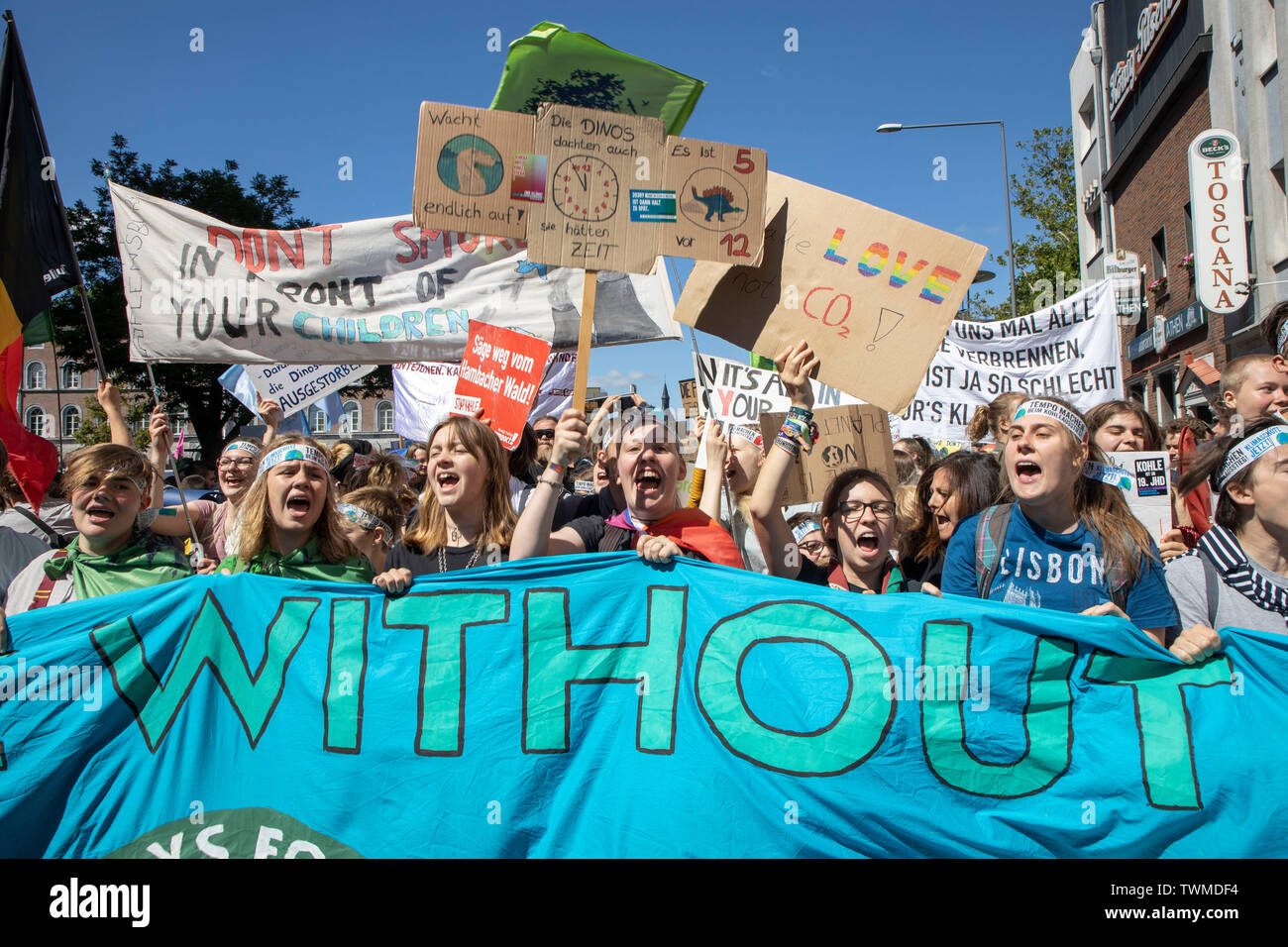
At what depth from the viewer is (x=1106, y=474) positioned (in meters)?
2.87

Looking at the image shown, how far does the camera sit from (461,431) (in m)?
3.26

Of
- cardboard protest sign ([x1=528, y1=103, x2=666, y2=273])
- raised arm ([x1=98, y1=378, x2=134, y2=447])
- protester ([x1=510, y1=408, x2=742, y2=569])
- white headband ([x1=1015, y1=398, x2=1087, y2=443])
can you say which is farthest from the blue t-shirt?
raised arm ([x1=98, y1=378, x2=134, y2=447])

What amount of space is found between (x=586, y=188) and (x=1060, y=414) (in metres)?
1.84

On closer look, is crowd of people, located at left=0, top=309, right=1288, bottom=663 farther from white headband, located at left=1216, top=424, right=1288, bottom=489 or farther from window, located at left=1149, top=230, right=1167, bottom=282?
window, located at left=1149, top=230, right=1167, bottom=282

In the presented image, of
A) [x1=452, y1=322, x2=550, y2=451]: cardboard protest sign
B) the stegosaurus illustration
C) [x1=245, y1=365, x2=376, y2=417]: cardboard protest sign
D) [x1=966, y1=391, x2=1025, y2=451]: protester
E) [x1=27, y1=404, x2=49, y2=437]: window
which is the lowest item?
[x1=966, y1=391, x2=1025, y2=451]: protester

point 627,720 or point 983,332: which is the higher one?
point 983,332

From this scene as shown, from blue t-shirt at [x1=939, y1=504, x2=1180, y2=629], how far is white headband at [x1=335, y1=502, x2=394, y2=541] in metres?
2.43

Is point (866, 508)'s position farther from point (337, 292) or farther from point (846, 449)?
point (337, 292)

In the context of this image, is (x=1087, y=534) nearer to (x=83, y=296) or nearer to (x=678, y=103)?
(x=678, y=103)

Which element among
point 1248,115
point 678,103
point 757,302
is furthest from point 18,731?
point 1248,115

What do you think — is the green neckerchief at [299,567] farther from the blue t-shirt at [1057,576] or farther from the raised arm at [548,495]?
the blue t-shirt at [1057,576]

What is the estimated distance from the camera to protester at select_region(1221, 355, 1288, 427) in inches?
143

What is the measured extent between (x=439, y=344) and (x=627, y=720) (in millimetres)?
3204
